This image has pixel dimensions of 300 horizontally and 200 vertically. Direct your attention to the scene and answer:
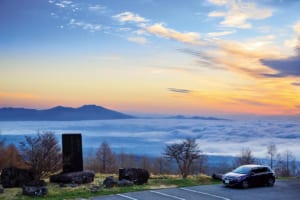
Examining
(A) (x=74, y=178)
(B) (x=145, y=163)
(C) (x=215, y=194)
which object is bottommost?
(B) (x=145, y=163)

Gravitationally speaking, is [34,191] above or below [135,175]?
below

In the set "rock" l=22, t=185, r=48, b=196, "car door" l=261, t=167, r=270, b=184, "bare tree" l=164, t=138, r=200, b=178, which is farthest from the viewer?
"bare tree" l=164, t=138, r=200, b=178

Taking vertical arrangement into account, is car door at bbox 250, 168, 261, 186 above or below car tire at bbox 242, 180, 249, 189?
above

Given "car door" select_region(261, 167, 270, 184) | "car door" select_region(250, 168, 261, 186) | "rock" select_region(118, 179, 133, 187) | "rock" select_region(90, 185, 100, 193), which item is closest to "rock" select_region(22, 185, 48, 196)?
"rock" select_region(90, 185, 100, 193)

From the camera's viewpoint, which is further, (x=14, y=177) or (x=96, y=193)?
(x=14, y=177)

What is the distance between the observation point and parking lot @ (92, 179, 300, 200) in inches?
973

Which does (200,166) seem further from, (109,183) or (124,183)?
(109,183)

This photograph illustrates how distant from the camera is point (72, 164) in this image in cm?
3052

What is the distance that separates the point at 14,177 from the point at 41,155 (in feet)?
10.1

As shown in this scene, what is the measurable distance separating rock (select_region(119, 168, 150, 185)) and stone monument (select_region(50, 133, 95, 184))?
2345 mm

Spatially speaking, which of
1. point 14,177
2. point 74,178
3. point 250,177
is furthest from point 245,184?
point 14,177

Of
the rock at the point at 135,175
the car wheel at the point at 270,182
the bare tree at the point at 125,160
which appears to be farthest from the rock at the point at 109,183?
the bare tree at the point at 125,160

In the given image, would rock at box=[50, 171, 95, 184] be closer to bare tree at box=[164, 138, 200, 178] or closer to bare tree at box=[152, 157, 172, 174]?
bare tree at box=[164, 138, 200, 178]

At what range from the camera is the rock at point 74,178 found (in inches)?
1120
